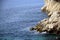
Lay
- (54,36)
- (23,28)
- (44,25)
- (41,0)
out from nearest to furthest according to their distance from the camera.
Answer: (54,36), (44,25), (23,28), (41,0)

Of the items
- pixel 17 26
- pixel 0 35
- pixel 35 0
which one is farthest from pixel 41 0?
pixel 0 35

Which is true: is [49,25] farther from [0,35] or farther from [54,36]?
[0,35]

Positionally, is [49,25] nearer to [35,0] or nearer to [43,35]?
[43,35]

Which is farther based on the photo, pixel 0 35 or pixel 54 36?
pixel 0 35

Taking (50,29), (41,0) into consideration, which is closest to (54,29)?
(50,29)

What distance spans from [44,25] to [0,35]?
9930 mm

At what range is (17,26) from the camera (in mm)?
57312

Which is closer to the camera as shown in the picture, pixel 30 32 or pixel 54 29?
pixel 54 29

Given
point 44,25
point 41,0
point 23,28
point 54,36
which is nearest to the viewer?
point 54,36

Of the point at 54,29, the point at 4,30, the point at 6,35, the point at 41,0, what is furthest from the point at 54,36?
the point at 41,0

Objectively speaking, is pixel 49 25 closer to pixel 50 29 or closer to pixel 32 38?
pixel 50 29

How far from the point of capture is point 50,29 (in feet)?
152

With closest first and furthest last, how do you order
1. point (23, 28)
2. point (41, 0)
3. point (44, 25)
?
point (44, 25) → point (23, 28) → point (41, 0)

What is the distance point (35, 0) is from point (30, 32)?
202 feet
